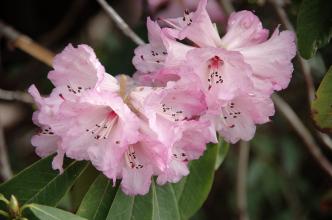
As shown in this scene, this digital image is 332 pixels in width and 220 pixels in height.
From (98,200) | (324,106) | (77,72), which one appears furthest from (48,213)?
(324,106)

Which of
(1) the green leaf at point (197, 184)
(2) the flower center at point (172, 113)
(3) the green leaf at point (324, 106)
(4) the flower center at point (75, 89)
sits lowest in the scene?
(1) the green leaf at point (197, 184)

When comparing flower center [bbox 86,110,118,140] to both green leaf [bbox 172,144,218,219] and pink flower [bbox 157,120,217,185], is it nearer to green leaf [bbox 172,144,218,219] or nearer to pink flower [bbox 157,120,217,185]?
pink flower [bbox 157,120,217,185]

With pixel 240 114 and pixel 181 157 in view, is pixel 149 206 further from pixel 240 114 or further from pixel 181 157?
pixel 240 114

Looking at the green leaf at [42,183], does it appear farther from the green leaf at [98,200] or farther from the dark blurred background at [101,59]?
the dark blurred background at [101,59]

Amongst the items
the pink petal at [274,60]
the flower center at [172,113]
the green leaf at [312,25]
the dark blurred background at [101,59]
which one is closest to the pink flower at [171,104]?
the flower center at [172,113]

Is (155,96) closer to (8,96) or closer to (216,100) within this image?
(216,100)

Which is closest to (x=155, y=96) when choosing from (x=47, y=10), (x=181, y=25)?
(x=181, y=25)
